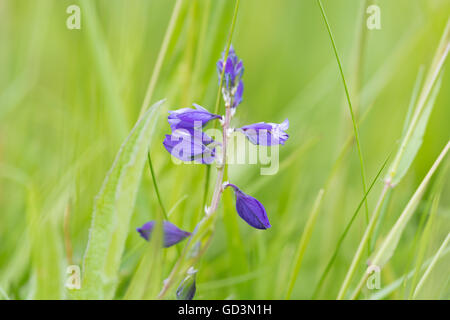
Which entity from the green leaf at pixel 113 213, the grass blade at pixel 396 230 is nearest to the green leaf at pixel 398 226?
the grass blade at pixel 396 230

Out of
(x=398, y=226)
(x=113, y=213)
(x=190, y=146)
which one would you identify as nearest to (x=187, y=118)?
(x=190, y=146)

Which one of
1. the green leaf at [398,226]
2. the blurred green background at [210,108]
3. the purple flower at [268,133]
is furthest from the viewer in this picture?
the blurred green background at [210,108]

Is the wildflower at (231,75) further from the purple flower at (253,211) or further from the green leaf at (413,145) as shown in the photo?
the green leaf at (413,145)

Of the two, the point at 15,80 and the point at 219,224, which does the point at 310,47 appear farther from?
the point at 15,80

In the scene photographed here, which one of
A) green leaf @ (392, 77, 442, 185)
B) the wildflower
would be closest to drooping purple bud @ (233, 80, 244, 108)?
the wildflower

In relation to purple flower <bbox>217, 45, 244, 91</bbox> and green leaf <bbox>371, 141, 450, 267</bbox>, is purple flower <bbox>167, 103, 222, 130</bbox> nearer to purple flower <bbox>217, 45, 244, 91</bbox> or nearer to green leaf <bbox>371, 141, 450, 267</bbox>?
purple flower <bbox>217, 45, 244, 91</bbox>

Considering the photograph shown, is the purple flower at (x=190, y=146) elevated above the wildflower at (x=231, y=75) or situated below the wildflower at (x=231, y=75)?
below
